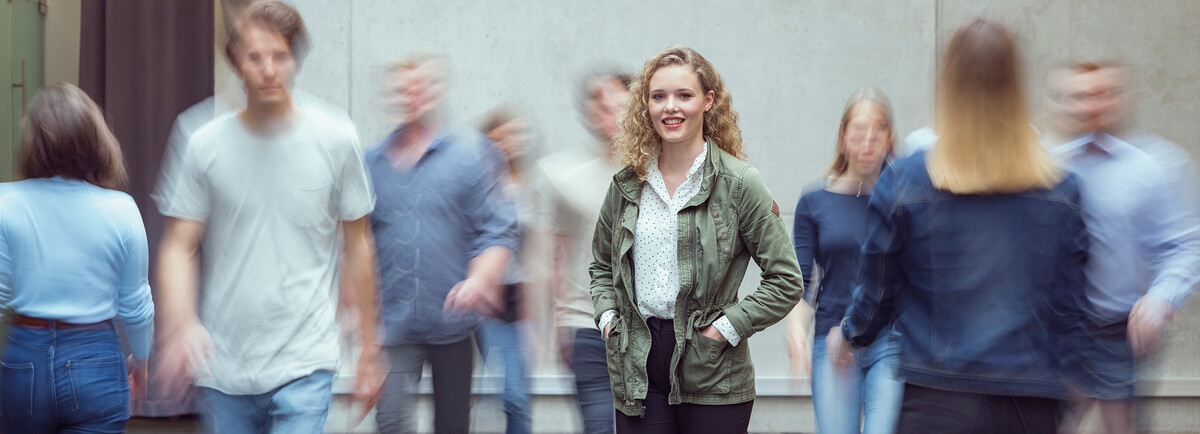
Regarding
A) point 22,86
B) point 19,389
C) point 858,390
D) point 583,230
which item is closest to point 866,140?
point 858,390

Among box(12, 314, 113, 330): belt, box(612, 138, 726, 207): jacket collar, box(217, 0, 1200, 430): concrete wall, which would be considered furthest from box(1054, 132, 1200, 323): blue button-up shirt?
box(12, 314, 113, 330): belt

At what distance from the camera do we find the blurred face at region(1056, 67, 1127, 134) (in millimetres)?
4320

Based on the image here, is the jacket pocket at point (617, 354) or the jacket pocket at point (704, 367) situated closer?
the jacket pocket at point (704, 367)

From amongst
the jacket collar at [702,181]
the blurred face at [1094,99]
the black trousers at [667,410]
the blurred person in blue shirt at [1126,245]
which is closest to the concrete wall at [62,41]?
the jacket collar at [702,181]

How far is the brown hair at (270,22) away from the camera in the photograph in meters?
3.39

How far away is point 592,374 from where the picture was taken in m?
4.61

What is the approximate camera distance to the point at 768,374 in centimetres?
755

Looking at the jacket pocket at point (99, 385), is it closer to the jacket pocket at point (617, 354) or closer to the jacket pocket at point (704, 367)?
the jacket pocket at point (617, 354)

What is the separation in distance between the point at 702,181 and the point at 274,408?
1.48 metres

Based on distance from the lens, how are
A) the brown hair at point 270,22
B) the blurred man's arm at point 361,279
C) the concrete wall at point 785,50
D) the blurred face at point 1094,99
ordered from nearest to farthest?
the brown hair at point 270,22 → the blurred man's arm at point 361,279 → the blurred face at point 1094,99 → the concrete wall at point 785,50

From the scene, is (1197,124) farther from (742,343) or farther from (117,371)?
(117,371)

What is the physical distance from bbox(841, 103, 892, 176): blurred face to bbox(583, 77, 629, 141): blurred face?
3.35 ft

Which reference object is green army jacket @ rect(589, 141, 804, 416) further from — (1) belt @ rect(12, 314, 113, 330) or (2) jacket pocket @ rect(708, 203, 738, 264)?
(1) belt @ rect(12, 314, 113, 330)

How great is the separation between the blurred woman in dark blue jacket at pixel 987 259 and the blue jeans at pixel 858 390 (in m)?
1.70
